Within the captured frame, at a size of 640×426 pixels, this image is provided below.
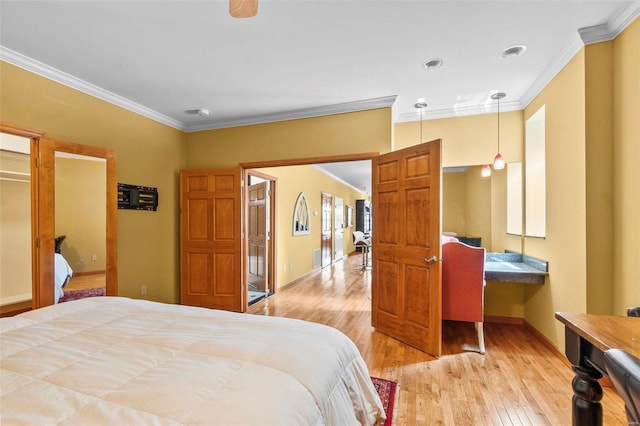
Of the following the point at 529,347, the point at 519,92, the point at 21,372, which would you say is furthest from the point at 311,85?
the point at 529,347

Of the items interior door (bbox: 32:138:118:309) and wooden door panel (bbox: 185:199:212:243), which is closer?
interior door (bbox: 32:138:118:309)

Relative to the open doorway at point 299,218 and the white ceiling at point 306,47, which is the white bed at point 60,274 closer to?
the white ceiling at point 306,47

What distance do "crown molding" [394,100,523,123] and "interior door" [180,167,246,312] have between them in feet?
7.95

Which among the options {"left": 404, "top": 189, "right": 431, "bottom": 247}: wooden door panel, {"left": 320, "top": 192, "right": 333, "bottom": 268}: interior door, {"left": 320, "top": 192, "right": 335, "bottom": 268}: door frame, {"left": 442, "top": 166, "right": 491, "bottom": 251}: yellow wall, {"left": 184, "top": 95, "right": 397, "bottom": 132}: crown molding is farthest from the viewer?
{"left": 320, "top": 192, "right": 333, "bottom": 268}: interior door

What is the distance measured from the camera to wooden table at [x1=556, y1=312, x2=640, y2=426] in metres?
1.09

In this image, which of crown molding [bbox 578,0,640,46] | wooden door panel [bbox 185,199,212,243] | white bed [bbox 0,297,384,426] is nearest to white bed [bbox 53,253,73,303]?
white bed [bbox 0,297,384,426]

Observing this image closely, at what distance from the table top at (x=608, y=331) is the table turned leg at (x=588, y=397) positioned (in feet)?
0.66

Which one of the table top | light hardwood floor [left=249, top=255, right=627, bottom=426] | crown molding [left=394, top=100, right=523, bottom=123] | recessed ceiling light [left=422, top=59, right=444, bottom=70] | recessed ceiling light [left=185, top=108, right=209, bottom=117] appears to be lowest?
light hardwood floor [left=249, top=255, right=627, bottom=426]

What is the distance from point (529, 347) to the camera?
280 cm

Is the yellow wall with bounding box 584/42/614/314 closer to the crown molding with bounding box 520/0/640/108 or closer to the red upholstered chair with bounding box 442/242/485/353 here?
the crown molding with bounding box 520/0/640/108

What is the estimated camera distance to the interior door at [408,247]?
8.72ft

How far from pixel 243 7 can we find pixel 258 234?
160 inches

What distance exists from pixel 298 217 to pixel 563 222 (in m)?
4.52

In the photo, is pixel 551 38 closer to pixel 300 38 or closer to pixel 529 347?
pixel 300 38
